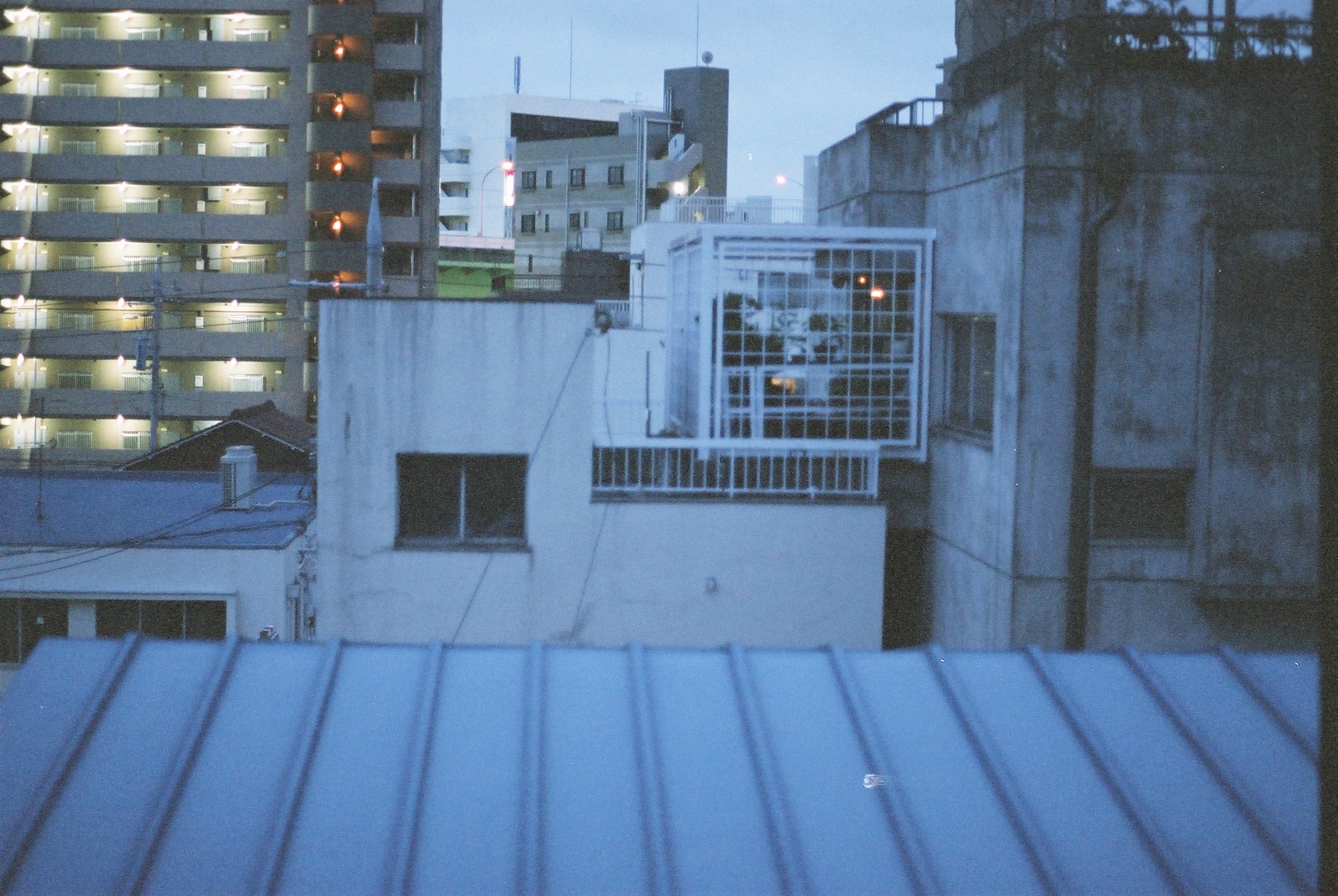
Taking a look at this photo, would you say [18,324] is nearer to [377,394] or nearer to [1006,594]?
[377,394]


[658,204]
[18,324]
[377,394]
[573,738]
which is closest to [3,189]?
[18,324]

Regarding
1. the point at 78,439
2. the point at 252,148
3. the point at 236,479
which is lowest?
the point at 78,439

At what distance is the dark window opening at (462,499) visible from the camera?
42.4ft

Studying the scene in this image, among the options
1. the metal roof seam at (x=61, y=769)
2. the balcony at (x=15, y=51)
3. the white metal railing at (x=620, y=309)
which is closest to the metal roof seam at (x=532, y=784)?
the metal roof seam at (x=61, y=769)

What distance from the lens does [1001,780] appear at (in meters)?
4.44

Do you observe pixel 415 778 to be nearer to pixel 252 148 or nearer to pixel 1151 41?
pixel 1151 41

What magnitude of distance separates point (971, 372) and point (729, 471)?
272 centimetres

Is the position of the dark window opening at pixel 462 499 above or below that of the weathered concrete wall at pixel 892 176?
below

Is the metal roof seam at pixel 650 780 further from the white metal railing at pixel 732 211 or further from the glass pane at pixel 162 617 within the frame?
the white metal railing at pixel 732 211

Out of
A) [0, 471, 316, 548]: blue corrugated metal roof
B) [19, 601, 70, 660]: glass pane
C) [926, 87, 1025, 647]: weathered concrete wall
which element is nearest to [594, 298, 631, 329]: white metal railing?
[0, 471, 316, 548]: blue corrugated metal roof

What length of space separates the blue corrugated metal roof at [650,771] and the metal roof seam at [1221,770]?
0.01 metres

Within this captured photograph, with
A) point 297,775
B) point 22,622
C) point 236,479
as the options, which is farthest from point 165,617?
point 297,775

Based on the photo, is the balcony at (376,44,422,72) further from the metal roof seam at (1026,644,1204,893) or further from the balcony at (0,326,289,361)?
the metal roof seam at (1026,644,1204,893)

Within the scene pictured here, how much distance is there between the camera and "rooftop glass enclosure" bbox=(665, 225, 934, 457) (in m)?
12.9
